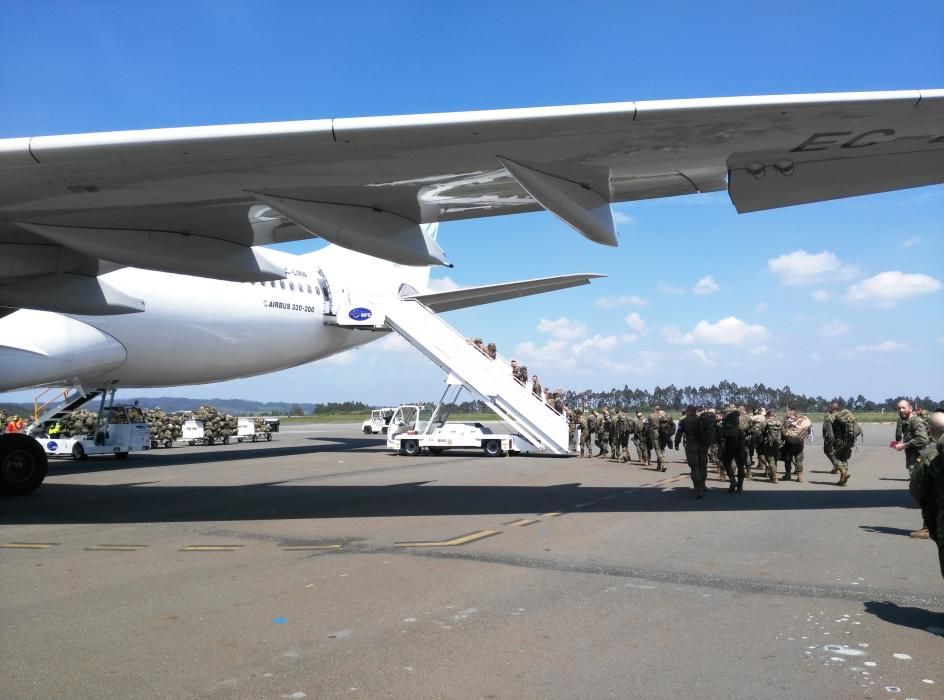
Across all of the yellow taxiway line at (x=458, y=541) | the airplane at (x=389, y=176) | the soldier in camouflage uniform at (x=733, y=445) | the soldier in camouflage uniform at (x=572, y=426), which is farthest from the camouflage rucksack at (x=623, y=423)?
the yellow taxiway line at (x=458, y=541)

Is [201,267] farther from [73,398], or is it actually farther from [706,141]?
[73,398]

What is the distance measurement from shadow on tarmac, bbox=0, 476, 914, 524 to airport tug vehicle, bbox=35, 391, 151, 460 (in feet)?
26.2

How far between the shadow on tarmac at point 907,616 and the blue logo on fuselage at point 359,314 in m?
20.2

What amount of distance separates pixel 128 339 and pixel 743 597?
15846mm

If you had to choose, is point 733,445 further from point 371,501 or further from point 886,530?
point 371,501

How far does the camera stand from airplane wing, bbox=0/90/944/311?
735 centimetres

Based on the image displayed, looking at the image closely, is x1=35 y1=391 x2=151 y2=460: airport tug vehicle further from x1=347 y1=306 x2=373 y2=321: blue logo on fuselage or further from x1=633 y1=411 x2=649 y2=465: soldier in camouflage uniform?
x1=633 y1=411 x2=649 y2=465: soldier in camouflage uniform

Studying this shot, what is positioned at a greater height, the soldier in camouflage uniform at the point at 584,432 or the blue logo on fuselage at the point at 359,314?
the blue logo on fuselage at the point at 359,314

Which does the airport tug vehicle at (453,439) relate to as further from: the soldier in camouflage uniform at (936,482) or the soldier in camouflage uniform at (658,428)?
the soldier in camouflage uniform at (936,482)

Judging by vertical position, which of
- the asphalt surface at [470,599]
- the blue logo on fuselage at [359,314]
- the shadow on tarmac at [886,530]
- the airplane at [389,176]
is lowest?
the asphalt surface at [470,599]

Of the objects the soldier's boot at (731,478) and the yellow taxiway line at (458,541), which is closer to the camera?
the yellow taxiway line at (458,541)

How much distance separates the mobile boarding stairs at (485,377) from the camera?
2217 centimetres

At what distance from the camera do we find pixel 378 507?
11383mm

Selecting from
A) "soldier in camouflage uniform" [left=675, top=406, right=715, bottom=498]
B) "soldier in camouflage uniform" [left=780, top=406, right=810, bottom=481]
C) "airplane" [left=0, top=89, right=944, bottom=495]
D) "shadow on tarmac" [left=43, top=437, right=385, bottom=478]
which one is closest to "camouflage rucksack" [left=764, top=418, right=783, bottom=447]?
"soldier in camouflage uniform" [left=780, top=406, right=810, bottom=481]
